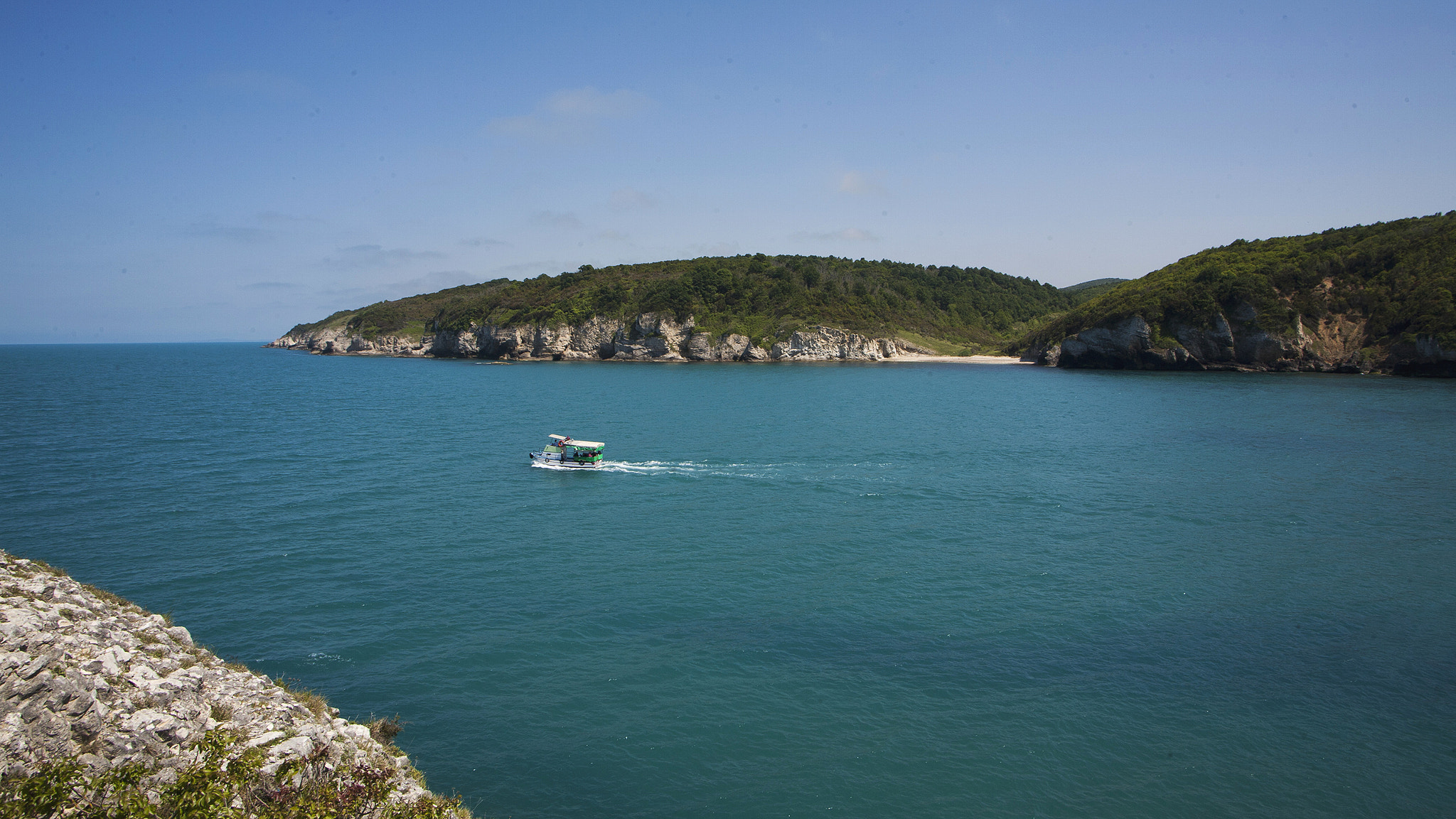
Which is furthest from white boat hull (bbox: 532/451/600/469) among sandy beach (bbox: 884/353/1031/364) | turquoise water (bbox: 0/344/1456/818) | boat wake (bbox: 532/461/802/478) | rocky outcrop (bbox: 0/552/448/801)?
sandy beach (bbox: 884/353/1031/364)

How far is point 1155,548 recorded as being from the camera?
30984mm

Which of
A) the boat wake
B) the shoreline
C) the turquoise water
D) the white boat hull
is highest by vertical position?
the shoreline

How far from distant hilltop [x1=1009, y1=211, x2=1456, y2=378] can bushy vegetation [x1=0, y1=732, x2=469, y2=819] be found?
423 ft

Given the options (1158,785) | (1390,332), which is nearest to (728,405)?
(1158,785)

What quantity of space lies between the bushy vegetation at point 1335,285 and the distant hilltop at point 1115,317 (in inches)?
9.5

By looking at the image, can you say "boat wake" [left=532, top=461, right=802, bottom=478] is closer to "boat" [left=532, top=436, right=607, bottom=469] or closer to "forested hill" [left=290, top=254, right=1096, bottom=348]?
"boat" [left=532, top=436, right=607, bottom=469]

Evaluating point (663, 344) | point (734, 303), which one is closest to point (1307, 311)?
point (734, 303)

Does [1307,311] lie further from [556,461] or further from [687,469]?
[556,461]

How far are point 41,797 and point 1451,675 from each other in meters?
31.2

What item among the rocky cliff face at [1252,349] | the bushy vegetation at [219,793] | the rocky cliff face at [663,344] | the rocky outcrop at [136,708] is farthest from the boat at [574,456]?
the rocky cliff face at [663,344]

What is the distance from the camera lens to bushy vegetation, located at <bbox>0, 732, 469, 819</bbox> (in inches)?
400

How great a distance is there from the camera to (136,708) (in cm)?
1290

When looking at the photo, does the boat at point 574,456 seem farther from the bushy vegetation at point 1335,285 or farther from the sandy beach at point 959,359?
the sandy beach at point 959,359

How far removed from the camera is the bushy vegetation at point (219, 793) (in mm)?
10156
